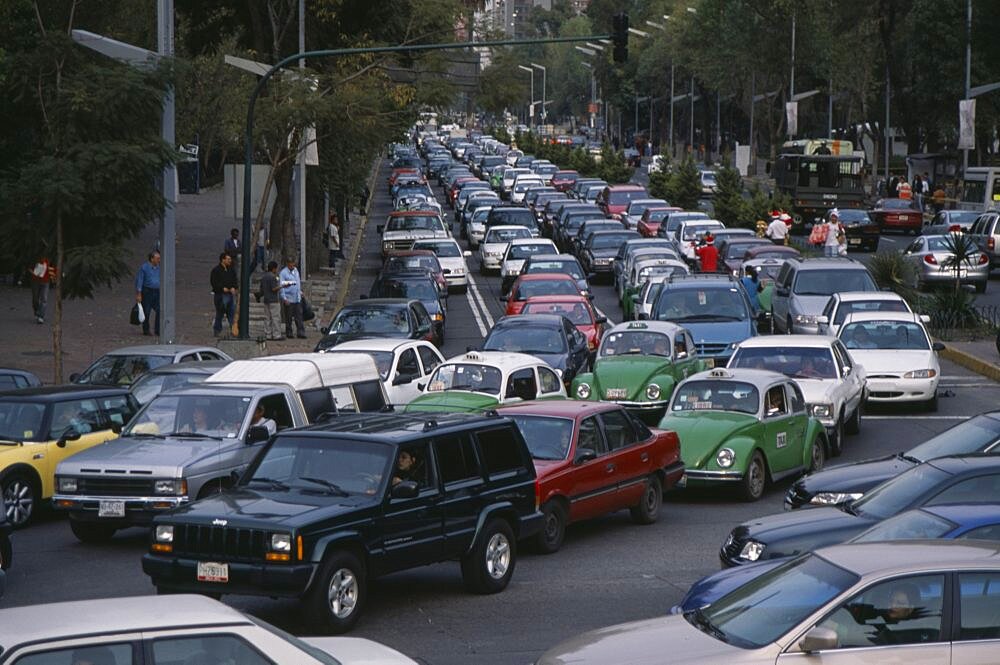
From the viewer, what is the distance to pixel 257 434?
1541 cm

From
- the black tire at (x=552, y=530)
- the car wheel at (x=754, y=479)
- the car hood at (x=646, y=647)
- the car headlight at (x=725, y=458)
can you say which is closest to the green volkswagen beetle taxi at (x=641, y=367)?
the car wheel at (x=754, y=479)

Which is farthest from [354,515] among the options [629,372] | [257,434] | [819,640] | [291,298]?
[291,298]

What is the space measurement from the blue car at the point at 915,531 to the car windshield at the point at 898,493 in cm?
124

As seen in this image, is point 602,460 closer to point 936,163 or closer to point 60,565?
point 60,565

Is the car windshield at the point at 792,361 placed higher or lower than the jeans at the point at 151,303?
lower

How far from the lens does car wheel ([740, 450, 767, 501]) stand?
18406 millimetres

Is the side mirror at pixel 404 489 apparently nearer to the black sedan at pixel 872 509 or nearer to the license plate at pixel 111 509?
the black sedan at pixel 872 509

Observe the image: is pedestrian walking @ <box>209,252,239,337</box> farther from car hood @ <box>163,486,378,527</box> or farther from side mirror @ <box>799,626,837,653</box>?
side mirror @ <box>799,626,837,653</box>

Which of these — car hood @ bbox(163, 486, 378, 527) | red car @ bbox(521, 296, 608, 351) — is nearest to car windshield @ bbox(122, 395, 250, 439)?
car hood @ bbox(163, 486, 378, 527)

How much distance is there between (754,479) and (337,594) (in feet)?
26.2

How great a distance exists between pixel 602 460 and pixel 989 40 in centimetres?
5744

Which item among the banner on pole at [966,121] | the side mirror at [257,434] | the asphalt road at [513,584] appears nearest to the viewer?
the asphalt road at [513,584]

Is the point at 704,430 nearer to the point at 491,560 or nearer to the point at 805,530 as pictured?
the point at 491,560

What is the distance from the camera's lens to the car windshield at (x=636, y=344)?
24722 mm
